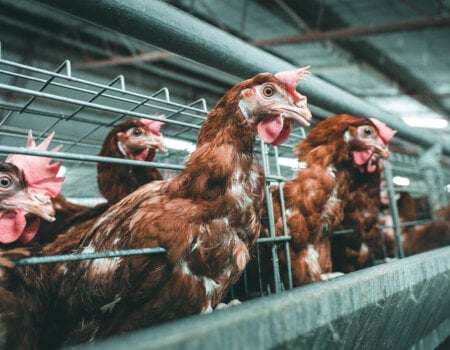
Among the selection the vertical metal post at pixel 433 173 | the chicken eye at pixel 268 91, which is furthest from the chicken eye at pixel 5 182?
the vertical metal post at pixel 433 173

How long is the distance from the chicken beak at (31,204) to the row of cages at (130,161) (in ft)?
0.64

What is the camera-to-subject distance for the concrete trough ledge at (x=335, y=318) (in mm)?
480

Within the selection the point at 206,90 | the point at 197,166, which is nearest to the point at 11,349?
the point at 197,166

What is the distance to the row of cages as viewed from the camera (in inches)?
41.9

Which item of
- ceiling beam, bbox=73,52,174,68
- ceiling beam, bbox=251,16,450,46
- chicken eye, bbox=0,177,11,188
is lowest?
chicken eye, bbox=0,177,11,188

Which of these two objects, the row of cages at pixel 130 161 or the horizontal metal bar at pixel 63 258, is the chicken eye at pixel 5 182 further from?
the horizontal metal bar at pixel 63 258

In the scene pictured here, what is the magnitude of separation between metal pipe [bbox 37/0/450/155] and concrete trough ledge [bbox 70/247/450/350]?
84cm

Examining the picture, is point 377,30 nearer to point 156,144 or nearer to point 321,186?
point 321,186

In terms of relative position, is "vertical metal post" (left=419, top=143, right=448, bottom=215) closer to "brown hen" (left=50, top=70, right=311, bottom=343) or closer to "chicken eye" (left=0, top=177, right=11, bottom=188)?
"brown hen" (left=50, top=70, right=311, bottom=343)

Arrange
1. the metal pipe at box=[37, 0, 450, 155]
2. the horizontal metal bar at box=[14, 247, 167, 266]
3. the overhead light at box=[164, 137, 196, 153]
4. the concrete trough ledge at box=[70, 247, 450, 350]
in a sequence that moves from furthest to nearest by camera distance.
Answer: the overhead light at box=[164, 137, 196, 153], the metal pipe at box=[37, 0, 450, 155], the horizontal metal bar at box=[14, 247, 167, 266], the concrete trough ledge at box=[70, 247, 450, 350]

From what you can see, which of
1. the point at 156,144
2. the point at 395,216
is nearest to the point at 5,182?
the point at 156,144

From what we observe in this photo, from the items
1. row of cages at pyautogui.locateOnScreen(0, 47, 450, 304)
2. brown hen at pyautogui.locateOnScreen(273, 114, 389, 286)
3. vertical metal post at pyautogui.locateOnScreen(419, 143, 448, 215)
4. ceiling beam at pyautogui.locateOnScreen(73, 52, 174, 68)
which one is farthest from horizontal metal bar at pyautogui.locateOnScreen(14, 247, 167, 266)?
ceiling beam at pyautogui.locateOnScreen(73, 52, 174, 68)

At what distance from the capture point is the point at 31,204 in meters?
1.22

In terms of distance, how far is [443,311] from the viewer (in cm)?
140
